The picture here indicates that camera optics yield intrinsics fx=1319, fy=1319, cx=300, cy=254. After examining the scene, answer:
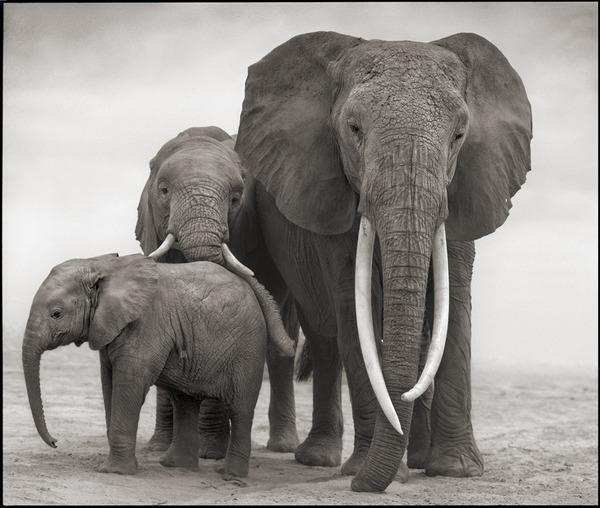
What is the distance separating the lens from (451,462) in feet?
27.1

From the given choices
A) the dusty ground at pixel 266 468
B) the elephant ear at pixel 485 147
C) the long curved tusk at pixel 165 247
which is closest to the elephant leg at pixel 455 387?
the dusty ground at pixel 266 468

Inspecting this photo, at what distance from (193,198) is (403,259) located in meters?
2.10

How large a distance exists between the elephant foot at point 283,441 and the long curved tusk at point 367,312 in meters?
2.78

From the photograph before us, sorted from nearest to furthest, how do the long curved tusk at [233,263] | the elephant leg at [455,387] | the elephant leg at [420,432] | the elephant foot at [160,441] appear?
the elephant leg at [455,387] < the long curved tusk at [233,263] < the elephant leg at [420,432] < the elephant foot at [160,441]

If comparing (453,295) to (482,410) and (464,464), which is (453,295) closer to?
(464,464)

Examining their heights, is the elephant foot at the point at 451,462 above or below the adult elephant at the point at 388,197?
below

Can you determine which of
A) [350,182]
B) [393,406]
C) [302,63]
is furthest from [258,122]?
[393,406]

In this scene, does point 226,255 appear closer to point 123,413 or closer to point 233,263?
point 233,263

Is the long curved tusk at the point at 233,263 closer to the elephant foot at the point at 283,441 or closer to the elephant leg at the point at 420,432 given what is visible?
the elephant leg at the point at 420,432

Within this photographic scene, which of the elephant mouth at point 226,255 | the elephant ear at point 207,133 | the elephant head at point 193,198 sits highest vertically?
the elephant ear at point 207,133

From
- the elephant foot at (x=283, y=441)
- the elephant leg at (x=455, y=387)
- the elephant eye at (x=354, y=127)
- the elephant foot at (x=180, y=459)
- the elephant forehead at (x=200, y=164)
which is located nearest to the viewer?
the elephant eye at (x=354, y=127)

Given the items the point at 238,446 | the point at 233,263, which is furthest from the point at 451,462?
the point at 233,263

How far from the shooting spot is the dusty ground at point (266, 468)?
23.2 ft

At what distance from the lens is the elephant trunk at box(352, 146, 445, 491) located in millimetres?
6977
